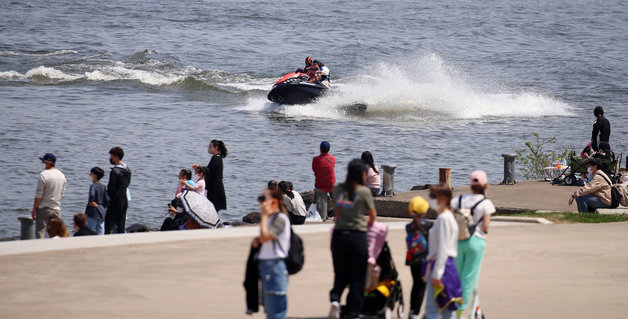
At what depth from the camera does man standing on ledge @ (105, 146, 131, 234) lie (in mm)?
13875

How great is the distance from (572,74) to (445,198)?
44.5 metres

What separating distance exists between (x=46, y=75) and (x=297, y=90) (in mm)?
13173

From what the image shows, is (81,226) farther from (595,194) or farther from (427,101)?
(427,101)

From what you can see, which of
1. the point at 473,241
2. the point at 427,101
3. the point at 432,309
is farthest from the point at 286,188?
the point at 427,101

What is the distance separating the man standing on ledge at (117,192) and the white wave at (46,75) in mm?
29502

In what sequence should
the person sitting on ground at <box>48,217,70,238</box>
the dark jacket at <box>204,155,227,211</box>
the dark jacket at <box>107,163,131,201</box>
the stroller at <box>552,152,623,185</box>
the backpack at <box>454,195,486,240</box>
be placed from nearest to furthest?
the backpack at <box>454,195,486,240</box>
the person sitting on ground at <box>48,217,70,238</box>
the dark jacket at <box>107,163,131,201</box>
the dark jacket at <box>204,155,227,211</box>
the stroller at <box>552,152,623,185</box>

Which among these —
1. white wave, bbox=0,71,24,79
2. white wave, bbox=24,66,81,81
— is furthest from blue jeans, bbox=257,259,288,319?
white wave, bbox=0,71,24,79

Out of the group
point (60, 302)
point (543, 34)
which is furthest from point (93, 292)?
point (543, 34)

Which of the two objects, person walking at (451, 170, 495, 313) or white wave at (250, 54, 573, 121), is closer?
person walking at (451, 170, 495, 313)

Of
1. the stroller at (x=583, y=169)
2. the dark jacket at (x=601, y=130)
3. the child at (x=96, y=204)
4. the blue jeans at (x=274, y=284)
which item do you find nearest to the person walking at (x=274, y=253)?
the blue jeans at (x=274, y=284)

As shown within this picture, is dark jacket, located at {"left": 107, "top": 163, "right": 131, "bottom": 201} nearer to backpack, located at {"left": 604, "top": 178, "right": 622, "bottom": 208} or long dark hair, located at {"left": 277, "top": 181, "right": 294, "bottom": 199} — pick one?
long dark hair, located at {"left": 277, "top": 181, "right": 294, "bottom": 199}

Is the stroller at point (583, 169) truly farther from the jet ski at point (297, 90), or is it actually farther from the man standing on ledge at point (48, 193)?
the jet ski at point (297, 90)

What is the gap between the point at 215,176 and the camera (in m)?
14.7

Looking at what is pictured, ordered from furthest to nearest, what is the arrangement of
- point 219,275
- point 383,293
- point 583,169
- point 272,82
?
1. point 272,82
2. point 583,169
3. point 219,275
4. point 383,293
